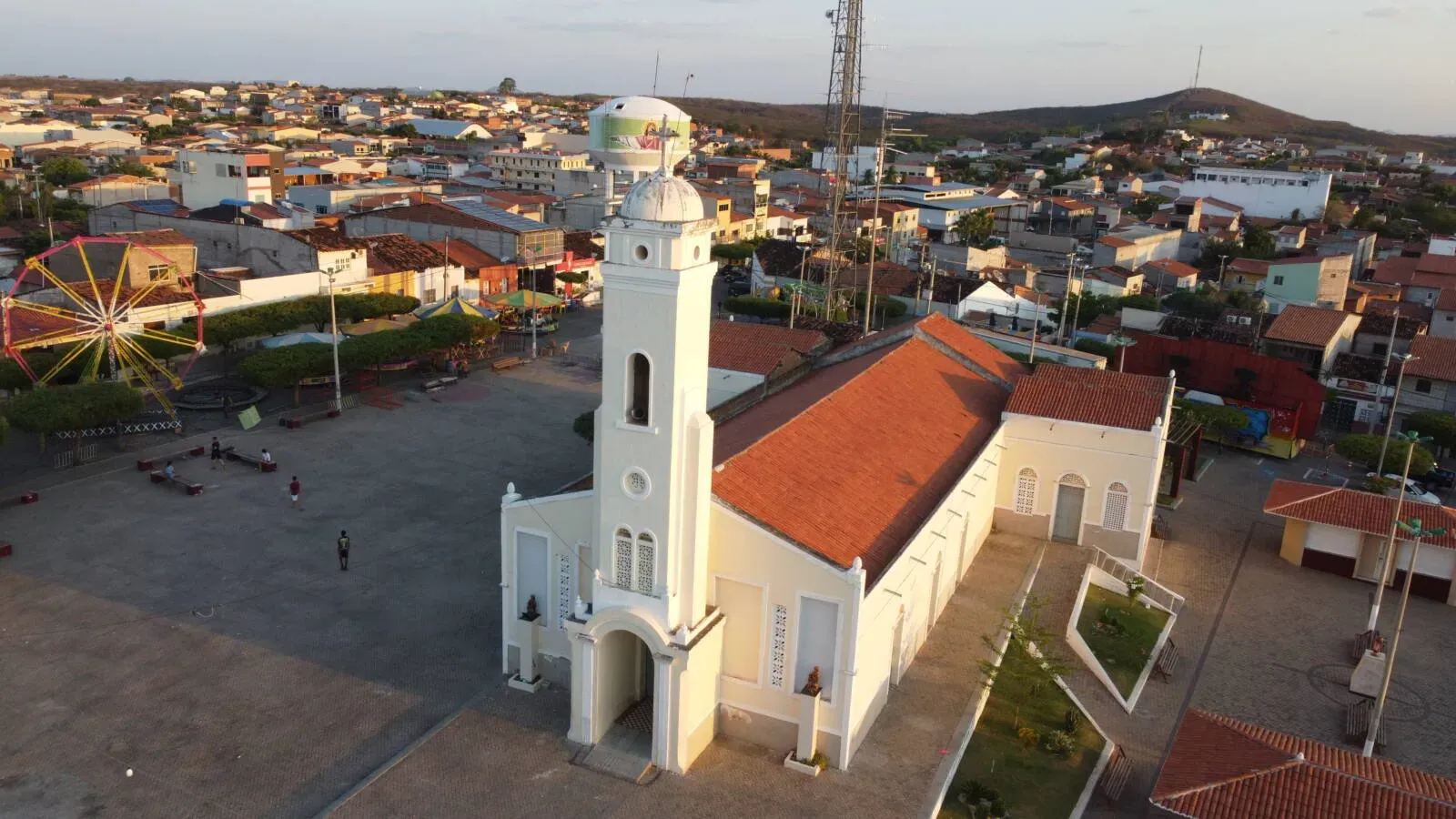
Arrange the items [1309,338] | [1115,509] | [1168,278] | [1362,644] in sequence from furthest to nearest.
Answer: [1168,278], [1309,338], [1115,509], [1362,644]

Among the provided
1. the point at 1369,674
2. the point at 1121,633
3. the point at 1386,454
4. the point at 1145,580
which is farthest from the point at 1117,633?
the point at 1386,454

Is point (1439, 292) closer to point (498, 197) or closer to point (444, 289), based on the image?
point (444, 289)

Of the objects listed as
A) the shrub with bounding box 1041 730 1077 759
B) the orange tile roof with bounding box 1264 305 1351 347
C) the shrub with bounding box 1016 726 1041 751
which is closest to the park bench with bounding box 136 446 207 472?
the shrub with bounding box 1016 726 1041 751

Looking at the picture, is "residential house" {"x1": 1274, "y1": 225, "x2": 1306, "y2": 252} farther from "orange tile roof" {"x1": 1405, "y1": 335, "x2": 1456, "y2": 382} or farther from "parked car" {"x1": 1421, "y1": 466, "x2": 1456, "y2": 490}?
"parked car" {"x1": 1421, "y1": 466, "x2": 1456, "y2": 490}

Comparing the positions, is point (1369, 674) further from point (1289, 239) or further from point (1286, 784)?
point (1289, 239)

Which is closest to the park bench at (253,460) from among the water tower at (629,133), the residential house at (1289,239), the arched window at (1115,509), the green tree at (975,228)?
the arched window at (1115,509)

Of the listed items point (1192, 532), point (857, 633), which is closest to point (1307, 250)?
point (1192, 532)
